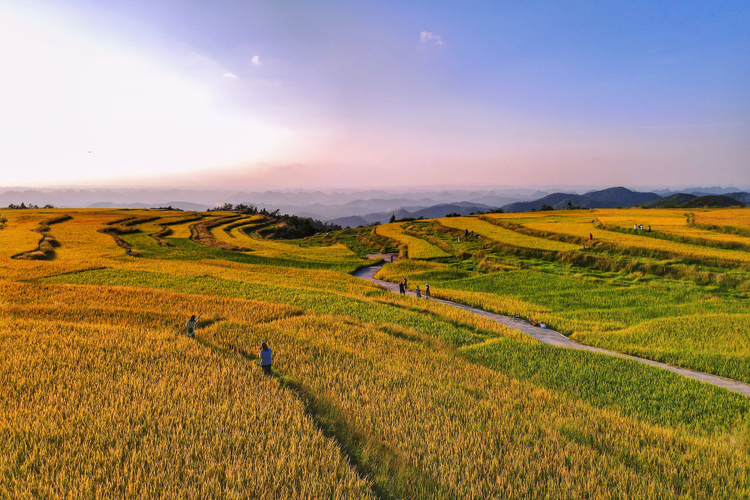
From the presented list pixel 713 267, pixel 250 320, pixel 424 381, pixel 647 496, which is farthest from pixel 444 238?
pixel 647 496

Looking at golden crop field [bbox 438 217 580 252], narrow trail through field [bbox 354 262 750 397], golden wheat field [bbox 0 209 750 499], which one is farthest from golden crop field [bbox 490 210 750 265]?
narrow trail through field [bbox 354 262 750 397]

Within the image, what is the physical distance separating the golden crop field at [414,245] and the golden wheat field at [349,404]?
2069cm

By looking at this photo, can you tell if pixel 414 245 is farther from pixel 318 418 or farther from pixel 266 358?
pixel 318 418

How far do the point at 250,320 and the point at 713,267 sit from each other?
104 ft

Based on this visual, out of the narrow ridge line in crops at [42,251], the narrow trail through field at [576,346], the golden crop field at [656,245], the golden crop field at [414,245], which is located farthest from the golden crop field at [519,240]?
the narrow ridge line in crops at [42,251]

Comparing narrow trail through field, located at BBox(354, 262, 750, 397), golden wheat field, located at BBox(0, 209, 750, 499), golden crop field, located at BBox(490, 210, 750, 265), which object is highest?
golden crop field, located at BBox(490, 210, 750, 265)

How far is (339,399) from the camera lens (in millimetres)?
7777

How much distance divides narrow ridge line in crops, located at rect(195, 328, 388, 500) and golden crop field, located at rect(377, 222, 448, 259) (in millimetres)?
30480

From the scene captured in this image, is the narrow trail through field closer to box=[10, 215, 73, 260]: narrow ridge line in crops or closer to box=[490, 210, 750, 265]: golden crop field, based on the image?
box=[490, 210, 750, 265]: golden crop field

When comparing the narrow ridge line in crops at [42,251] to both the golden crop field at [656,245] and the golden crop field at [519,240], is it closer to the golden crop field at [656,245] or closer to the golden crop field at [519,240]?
the golden crop field at [519,240]

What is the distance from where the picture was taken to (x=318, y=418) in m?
6.86

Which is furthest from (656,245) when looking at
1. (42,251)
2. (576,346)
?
(42,251)

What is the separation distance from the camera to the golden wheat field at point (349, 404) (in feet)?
17.3

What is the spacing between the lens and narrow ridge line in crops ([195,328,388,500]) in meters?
5.32
